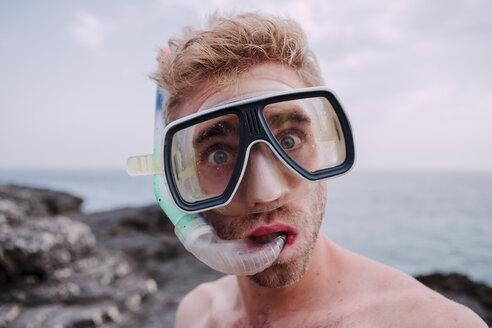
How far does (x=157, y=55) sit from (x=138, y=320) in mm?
3871

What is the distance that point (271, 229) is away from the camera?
1.32 m

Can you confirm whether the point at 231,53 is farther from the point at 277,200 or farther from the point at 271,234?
the point at 271,234

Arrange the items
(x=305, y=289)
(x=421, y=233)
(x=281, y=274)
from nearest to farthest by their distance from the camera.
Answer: (x=281, y=274) < (x=305, y=289) < (x=421, y=233)

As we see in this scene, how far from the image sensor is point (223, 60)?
4.90ft

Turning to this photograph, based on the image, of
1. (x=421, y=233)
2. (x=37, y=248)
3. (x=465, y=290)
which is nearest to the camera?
(x=465, y=290)

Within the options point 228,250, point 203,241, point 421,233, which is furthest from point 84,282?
point 421,233

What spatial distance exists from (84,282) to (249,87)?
490 cm

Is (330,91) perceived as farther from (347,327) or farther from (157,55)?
(157,55)

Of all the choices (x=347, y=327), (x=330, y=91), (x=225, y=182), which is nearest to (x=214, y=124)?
(x=225, y=182)

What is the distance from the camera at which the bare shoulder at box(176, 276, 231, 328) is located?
2172 millimetres

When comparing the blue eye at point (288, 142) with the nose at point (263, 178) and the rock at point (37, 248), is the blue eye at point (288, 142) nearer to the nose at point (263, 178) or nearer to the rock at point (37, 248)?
the nose at point (263, 178)

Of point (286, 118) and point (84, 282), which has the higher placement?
point (286, 118)

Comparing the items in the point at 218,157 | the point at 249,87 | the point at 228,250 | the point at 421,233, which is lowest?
the point at 421,233

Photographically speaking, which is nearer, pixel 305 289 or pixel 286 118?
pixel 286 118
